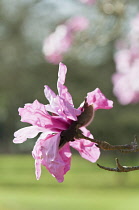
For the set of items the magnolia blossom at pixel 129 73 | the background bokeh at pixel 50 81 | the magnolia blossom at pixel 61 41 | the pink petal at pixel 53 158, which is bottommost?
the pink petal at pixel 53 158

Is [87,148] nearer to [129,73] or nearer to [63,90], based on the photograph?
[63,90]

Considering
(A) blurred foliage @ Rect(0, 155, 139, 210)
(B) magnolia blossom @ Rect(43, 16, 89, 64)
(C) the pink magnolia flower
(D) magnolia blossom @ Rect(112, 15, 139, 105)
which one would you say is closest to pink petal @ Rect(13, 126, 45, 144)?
(C) the pink magnolia flower

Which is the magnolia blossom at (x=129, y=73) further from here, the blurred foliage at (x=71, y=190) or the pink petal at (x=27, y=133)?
the blurred foliage at (x=71, y=190)

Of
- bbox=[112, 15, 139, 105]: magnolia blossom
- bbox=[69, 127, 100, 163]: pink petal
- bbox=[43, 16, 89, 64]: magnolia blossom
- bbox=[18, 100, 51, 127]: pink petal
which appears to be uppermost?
bbox=[43, 16, 89, 64]: magnolia blossom

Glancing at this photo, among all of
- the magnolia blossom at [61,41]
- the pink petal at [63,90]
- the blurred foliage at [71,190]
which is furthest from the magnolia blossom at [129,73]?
the blurred foliage at [71,190]

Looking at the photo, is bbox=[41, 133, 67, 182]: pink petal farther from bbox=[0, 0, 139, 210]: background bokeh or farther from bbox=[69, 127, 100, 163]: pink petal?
bbox=[0, 0, 139, 210]: background bokeh

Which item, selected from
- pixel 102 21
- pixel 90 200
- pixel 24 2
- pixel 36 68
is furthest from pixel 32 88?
pixel 102 21
